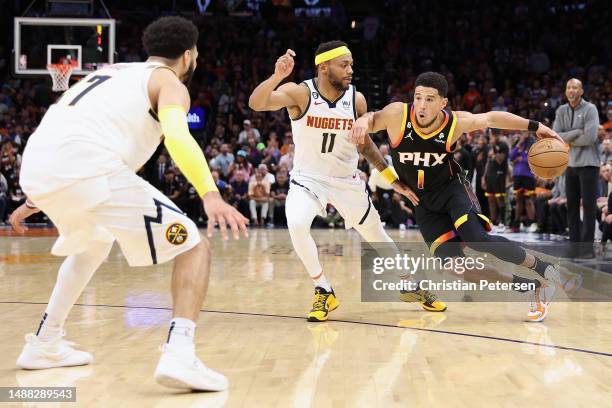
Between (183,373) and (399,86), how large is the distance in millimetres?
19374

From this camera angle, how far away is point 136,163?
12.7 feet

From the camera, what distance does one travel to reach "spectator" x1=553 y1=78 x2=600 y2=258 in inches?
378

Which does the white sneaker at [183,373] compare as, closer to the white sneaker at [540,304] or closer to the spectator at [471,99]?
the white sneaker at [540,304]

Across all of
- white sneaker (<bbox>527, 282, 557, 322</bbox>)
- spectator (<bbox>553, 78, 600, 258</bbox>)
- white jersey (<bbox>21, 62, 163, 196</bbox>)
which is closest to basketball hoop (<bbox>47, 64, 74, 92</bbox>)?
spectator (<bbox>553, 78, 600, 258</bbox>)

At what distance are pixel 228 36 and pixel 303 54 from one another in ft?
7.61

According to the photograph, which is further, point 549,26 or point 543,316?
point 549,26

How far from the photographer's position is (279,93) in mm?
6160

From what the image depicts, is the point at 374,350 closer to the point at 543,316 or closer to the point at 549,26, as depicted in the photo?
the point at 543,316

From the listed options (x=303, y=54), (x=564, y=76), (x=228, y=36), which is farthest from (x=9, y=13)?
(x=564, y=76)

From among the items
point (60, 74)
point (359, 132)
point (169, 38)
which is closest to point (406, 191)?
point (359, 132)

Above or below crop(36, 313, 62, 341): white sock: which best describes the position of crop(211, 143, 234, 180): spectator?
above

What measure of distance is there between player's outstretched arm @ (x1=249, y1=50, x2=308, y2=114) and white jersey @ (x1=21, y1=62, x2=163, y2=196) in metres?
1.84

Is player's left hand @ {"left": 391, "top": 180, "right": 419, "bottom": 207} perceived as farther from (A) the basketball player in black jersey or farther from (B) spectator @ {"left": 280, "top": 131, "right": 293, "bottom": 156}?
(B) spectator @ {"left": 280, "top": 131, "right": 293, "bottom": 156}

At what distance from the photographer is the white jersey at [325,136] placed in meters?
6.30
